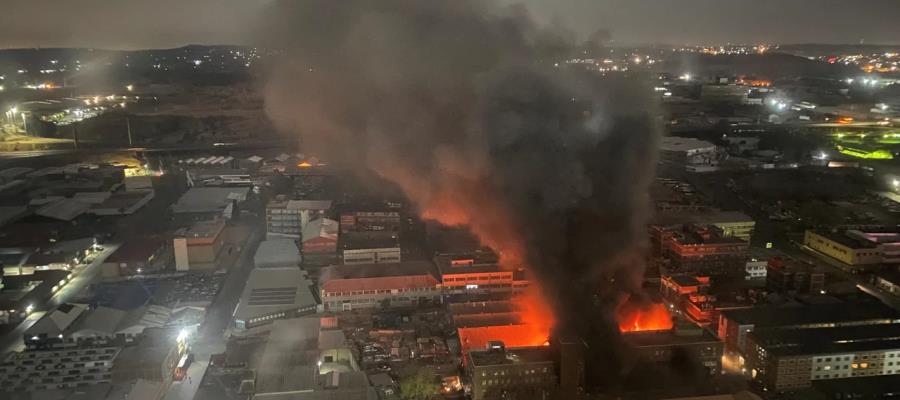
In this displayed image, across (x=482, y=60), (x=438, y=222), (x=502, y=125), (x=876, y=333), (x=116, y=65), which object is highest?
(x=116, y=65)

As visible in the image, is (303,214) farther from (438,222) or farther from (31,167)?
(31,167)

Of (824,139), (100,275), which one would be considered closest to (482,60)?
(100,275)

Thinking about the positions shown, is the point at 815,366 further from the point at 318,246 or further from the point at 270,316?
the point at 318,246

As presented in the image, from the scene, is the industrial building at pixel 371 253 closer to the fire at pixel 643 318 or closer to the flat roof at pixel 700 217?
the fire at pixel 643 318

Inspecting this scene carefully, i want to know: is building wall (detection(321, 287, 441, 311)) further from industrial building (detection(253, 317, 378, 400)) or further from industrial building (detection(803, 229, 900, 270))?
industrial building (detection(803, 229, 900, 270))

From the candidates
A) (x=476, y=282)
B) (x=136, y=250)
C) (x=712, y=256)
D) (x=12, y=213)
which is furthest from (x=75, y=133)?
(x=712, y=256)

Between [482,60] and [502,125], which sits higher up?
[482,60]

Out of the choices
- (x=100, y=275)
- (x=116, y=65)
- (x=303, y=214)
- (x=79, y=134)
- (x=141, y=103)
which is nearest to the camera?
(x=100, y=275)

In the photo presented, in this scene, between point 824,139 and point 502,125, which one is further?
point 824,139
